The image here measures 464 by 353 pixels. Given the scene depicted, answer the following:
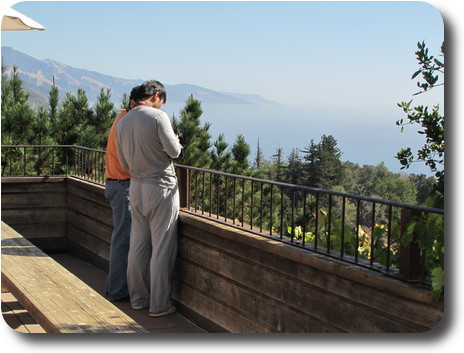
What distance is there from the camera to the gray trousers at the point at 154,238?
165 inches

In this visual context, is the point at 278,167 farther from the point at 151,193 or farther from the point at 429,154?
the point at 151,193

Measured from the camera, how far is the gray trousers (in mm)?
4188

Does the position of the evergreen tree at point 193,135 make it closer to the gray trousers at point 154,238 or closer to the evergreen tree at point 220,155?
the evergreen tree at point 220,155

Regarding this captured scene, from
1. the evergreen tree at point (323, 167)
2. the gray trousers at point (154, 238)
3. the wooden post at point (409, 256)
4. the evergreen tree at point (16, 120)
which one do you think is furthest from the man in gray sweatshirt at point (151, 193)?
the evergreen tree at point (323, 167)

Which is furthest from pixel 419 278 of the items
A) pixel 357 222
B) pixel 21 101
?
pixel 21 101

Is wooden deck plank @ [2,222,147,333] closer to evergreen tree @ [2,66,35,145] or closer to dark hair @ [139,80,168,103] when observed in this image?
dark hair @ [139,80,168,103]

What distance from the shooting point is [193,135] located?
12398mm

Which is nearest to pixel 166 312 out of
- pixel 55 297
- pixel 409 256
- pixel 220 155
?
pixel 55 297

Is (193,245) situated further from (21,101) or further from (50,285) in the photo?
(21,101)

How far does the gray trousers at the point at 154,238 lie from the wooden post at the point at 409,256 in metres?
1.79

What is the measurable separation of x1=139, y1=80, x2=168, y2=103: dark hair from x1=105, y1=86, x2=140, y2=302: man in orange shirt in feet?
1.42

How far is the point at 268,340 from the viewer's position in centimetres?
319

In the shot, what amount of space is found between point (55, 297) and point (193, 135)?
30.9 ft

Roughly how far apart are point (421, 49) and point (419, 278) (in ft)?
5.66
